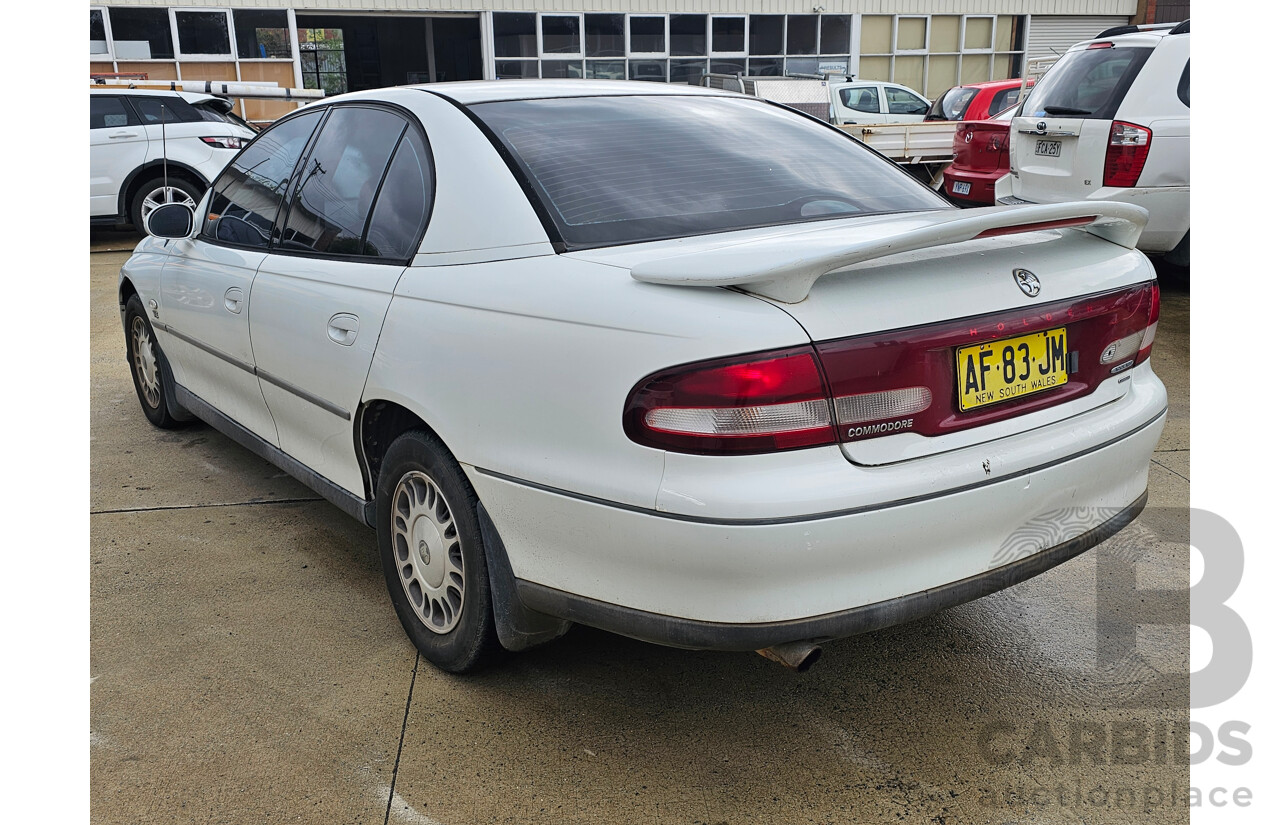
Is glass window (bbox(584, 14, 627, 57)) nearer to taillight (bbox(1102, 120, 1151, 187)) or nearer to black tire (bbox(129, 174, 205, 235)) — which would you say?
black tire (bbox(129, 174, 205, 235))

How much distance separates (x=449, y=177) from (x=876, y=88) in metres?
15.7

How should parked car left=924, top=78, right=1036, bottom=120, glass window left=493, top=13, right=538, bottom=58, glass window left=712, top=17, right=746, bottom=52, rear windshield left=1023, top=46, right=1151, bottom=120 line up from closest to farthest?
1. rear windshield left=1023, top=46, right=1151, bottom=120
2. parked car left=924, top=78, right=1036, bottom=120
3. glass window left=493, top=13, right=538, bottom=58
4. glass window left=712, top=17, right=746, bottom=52

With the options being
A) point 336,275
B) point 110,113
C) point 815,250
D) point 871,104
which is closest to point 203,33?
point 110,113

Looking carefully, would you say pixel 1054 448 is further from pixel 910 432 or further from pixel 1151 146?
pixel 1151 146

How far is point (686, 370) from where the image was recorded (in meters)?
2.02

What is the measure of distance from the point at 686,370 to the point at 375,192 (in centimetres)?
148

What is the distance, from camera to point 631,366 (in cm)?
Answer: 208

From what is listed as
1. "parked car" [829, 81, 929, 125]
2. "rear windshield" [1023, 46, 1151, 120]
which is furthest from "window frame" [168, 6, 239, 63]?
"rear windshield" [1023, 46, 1151, 120]

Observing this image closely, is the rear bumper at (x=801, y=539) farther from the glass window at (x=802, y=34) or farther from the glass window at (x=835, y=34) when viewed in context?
the glass window at (x=835, y=34)

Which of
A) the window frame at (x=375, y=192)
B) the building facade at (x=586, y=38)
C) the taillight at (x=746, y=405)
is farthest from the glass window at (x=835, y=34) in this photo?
the taillight at (x=746, y=405)

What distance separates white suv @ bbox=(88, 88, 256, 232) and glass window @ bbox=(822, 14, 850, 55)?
46.9ft

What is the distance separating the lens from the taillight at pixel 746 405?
199cm

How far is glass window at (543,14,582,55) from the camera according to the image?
20453mm

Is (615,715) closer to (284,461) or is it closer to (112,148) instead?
(284,461)
